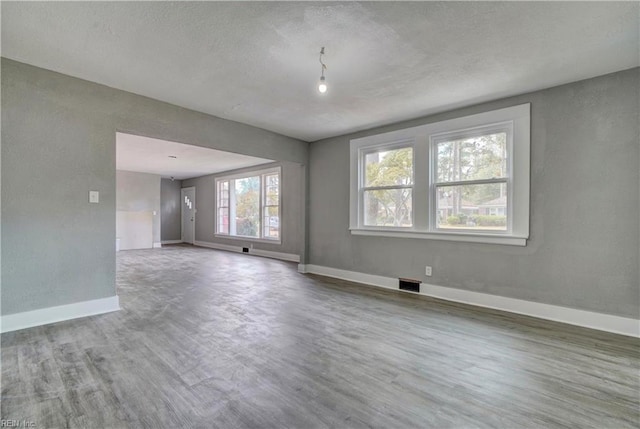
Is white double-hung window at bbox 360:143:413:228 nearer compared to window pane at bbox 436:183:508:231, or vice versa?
window pane at bbox 436:183:508:231

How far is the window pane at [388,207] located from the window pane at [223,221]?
19.3ft

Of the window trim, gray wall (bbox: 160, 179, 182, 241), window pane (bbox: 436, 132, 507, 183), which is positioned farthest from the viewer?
gray wall (bbox: 160, 179, 182, 241)

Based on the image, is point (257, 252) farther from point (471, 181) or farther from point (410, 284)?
point (471, 181)

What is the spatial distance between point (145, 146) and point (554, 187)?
692cm

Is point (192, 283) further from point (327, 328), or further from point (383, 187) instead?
point (383, 187)

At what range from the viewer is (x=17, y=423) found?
1570mm

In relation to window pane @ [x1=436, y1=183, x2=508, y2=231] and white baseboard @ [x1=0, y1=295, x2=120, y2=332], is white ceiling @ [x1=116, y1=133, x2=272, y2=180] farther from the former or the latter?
window pane @ [x1=436, y1=183, x2=508, y2=231]

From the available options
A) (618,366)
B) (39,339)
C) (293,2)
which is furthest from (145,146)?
(618,366)

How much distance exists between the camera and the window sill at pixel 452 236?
137 inches

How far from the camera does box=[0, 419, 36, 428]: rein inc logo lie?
1.55m

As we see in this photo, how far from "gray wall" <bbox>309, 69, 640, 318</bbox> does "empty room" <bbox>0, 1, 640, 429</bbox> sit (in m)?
0.02

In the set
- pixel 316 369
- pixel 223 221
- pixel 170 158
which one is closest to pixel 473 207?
pixel 316 369

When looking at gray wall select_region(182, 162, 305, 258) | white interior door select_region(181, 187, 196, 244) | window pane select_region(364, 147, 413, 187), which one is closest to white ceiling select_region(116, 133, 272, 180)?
gray wall select_region(182, 162, 305, 258)

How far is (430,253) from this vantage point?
13.8ft
